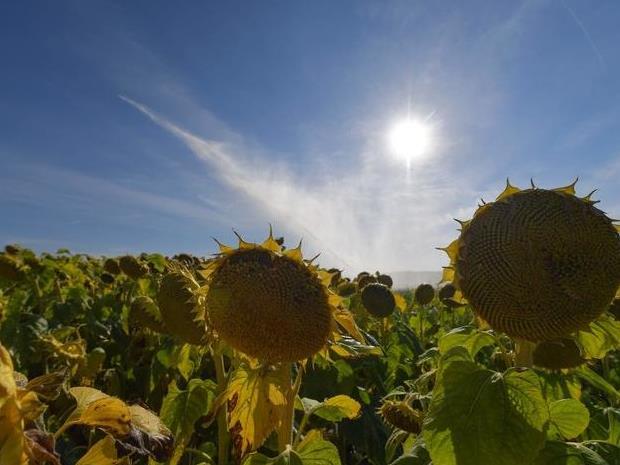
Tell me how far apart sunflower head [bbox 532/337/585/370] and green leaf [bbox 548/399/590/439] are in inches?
27.6

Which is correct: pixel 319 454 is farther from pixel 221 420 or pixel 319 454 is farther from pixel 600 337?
pixel 221 420

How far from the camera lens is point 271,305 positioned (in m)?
2.09

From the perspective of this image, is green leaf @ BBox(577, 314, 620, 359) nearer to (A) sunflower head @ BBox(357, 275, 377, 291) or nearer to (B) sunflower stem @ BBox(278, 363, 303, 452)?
(B) sunflower stem @ BBox(278, 363, 303, 452)

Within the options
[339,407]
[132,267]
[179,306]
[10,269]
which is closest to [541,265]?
[339,407]

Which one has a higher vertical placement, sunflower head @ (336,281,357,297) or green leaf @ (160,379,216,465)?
sunflower head @ (336,281,357,297)

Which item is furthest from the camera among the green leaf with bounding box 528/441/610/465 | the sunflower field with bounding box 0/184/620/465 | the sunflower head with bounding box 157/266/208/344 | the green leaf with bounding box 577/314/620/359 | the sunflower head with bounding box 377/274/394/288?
the sunflower head with bounding box 377/274/394/288

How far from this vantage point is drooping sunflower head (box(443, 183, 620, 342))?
6.23 feet

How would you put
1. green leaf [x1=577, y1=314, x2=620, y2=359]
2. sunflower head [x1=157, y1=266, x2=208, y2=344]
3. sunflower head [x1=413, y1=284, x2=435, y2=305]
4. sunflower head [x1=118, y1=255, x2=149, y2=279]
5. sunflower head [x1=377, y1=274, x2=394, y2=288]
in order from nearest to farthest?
1. green leaf [x1=577, y1=314, x2=620, y2=359]
2. sunflower head [x1=157, y1=266, x2=208, y2=344]
3. sunflower head [x1=118, y1=255, x2=149, y2=279]
4. sunflower head [x1=413, y1=284, x2=435, y2=305]
5. sunflower head [x1=377, y1=274, x2=394, y2=288]

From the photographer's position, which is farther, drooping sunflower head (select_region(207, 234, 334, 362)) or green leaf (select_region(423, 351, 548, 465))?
drooping sunflower head (select_region(207, 234, 334, 362))

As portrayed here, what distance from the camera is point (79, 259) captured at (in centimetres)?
1475

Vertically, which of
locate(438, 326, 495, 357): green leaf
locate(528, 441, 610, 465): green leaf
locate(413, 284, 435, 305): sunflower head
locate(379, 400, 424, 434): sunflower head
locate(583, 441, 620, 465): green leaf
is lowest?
locate(583, 441, 620, 465): green leaf

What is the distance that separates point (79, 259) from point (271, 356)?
13955 millimetres

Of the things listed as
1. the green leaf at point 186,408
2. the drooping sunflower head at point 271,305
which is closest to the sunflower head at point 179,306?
the green leaf at point 186,408

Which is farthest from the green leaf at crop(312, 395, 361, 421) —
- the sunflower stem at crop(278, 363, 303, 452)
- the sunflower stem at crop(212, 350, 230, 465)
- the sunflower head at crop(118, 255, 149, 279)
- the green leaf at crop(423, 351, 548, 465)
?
the sunflower head at crop(118, 255, 149, 279)
